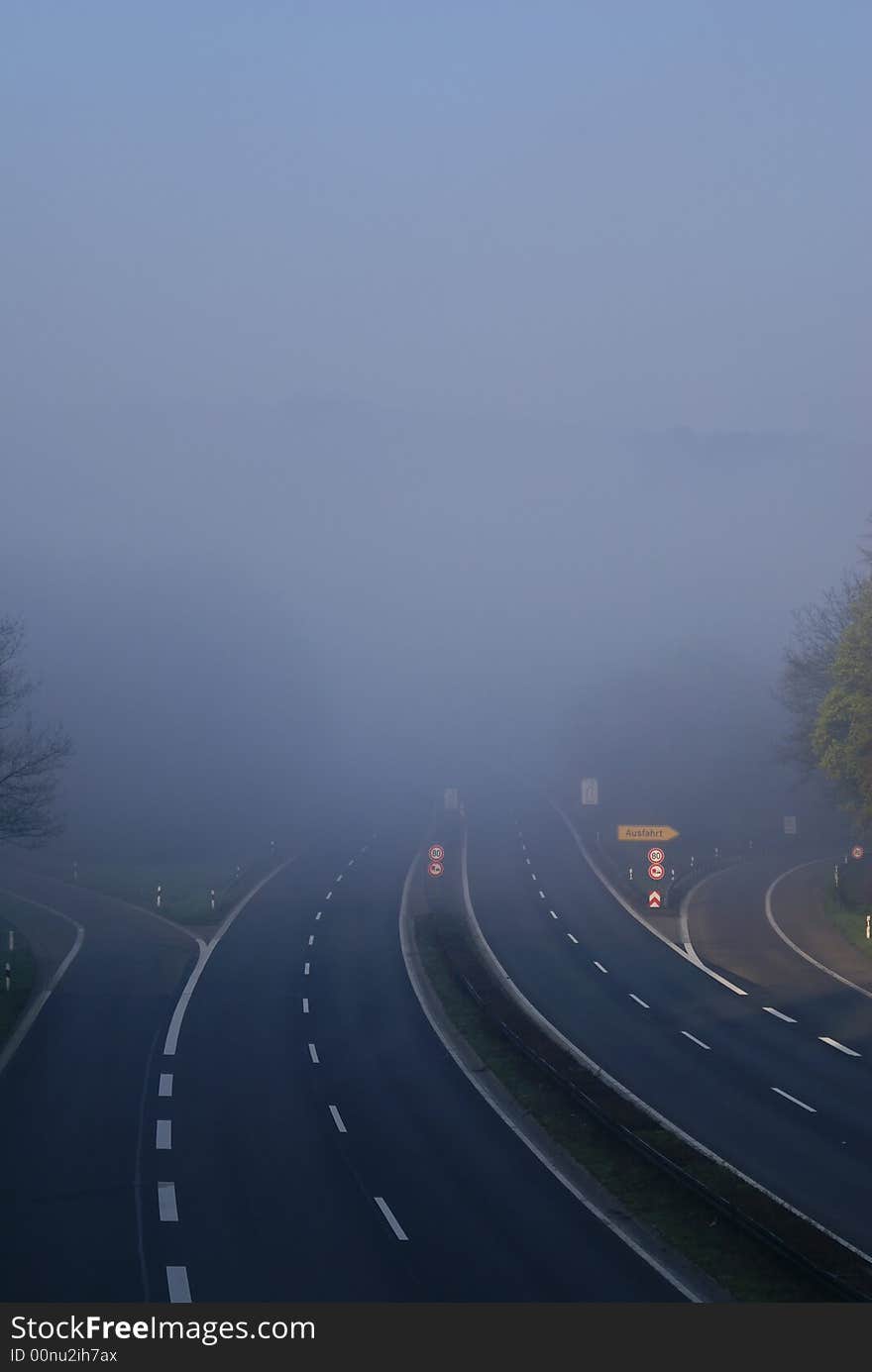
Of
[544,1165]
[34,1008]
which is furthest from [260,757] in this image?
[544,1165]

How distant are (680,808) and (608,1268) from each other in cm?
8427

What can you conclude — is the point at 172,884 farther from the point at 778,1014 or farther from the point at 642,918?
the point at 778,1014

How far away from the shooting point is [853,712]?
4688cm

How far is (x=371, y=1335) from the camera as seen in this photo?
11000 millimetres

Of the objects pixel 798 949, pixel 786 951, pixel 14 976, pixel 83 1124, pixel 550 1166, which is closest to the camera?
pixel 550 1166

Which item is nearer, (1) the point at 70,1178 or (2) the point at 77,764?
(1) the point at 70,1178

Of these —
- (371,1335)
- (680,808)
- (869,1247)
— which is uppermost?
(680,808)

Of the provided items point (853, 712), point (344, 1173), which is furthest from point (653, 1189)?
point (853, 712)

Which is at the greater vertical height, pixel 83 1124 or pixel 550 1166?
pixel 83 1124

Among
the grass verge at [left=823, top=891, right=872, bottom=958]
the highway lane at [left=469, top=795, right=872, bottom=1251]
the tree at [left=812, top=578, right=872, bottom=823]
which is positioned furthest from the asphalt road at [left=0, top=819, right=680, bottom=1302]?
the tree at [left=812, top=578, right=872, bottom=823]

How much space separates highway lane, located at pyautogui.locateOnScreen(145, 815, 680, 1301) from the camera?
48.9ft

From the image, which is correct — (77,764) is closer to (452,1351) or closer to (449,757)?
(449,757)

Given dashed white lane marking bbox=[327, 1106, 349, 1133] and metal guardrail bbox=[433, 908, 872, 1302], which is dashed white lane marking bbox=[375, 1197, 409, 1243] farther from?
metal guardrail bbox=[433, 908, 872, 1302]

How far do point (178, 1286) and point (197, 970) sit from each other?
23497 millimetres
